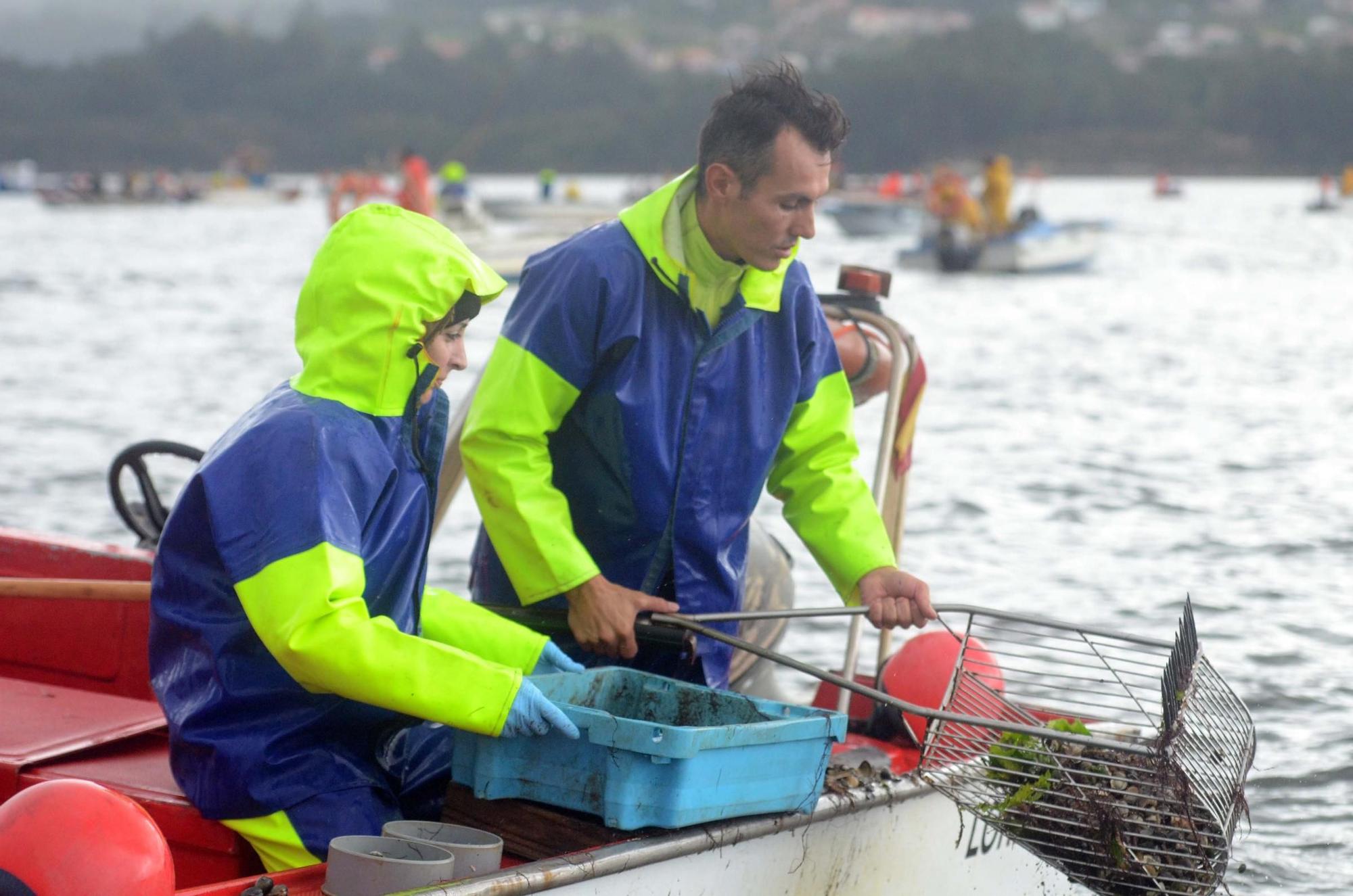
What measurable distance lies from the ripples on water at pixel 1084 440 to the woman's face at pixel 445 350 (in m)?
4.14

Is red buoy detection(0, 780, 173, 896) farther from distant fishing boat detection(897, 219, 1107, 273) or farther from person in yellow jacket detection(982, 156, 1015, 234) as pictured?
distant fishing boat detection(897, 219, 1107, 273)

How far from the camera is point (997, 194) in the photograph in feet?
99.8

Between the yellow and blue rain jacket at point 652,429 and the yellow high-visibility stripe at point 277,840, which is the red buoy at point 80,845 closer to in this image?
the yellow high-visibility stripe at point 277,840

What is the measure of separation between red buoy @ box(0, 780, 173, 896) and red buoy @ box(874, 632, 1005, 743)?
2.50 meters

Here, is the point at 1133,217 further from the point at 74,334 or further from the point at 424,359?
the point at 424,359

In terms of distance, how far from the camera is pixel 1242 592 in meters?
10.2

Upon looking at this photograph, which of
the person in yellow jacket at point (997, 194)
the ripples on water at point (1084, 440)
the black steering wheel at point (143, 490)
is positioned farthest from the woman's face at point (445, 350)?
the person in yellow jacket at point (997, 194)

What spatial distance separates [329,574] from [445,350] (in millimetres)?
504

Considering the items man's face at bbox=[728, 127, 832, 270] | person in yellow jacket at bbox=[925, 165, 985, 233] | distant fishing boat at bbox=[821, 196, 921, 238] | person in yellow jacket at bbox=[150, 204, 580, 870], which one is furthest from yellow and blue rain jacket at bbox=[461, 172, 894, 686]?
distant fishing boat at bbox=[821, 196, 921, 238]

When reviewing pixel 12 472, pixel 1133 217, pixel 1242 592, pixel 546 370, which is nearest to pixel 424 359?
pixel 546 370

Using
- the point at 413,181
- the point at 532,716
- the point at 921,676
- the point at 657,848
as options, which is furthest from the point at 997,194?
the point at 532,716

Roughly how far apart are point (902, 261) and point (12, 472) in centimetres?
2136

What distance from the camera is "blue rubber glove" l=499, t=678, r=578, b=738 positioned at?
3.10 m

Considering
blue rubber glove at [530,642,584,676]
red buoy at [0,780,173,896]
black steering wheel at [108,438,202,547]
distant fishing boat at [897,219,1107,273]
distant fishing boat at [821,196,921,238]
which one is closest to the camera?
red buoy at [0,780,173,896]
